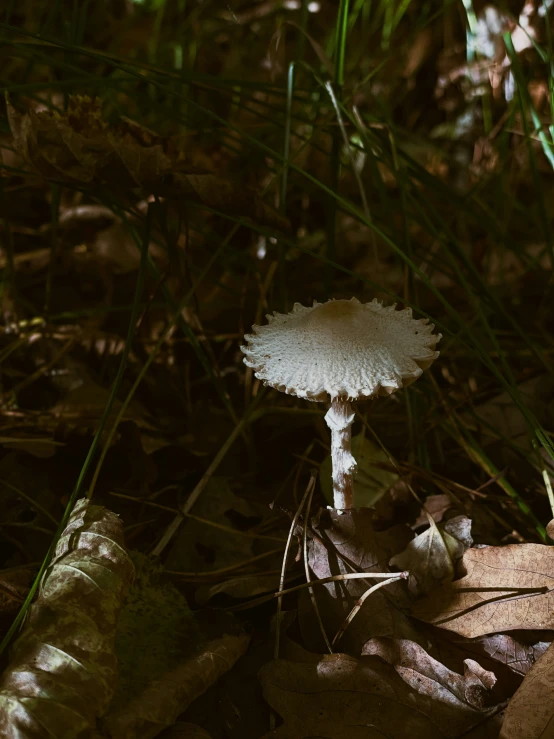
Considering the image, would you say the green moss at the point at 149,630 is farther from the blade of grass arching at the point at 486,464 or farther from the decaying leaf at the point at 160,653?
the blade of grass arching at the point at 486,464

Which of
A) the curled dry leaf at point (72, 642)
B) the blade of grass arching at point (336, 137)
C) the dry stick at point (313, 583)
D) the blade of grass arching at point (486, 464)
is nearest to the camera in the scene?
the curled dry leaf at point (72, 642)

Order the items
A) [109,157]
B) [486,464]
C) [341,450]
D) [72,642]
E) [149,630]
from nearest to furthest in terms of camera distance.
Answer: [72,642] → [149,630] → [341,450] → [109,157] → [486,464]

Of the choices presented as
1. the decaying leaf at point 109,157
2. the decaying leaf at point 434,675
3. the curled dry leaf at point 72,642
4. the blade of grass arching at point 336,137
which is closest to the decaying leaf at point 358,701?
the decaying leaf at point 434,675

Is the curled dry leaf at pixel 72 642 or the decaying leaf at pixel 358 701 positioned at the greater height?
the curled dry leaf at pixel 72 642

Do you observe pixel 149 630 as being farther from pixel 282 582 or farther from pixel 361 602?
pixel 361 602

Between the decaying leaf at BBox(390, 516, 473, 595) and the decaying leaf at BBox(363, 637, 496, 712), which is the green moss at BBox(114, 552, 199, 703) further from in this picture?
the decaying leaf at BBox(390, 516, 473, 595)

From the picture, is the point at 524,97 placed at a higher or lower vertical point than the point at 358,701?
higher

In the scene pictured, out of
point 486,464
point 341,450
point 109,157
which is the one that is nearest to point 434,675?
point 341,450
